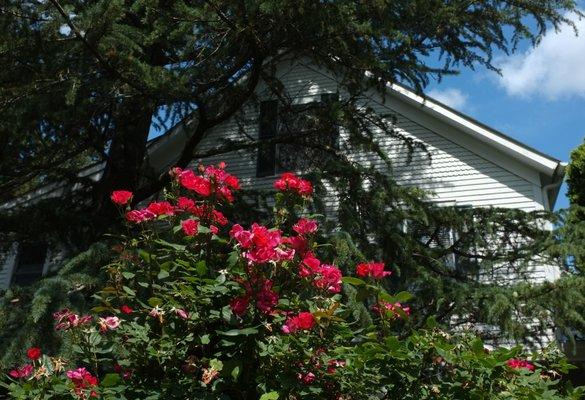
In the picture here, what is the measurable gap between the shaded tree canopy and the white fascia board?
113 cm

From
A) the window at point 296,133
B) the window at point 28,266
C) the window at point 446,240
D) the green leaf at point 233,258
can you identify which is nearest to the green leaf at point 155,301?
the green leaf at point 233,258

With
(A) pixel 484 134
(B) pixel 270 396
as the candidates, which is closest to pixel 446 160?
(A) pixel 484 134

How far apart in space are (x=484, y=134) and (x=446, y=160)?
0.82m

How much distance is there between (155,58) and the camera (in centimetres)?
938

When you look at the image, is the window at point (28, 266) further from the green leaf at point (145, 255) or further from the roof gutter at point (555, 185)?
the green leaf at point (145, 255)

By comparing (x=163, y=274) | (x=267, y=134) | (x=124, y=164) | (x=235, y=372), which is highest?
(x=267, y=134)

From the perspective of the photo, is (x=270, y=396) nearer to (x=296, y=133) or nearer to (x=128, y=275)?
(x=128, y=275)

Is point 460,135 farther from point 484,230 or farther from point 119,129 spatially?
point 119,129

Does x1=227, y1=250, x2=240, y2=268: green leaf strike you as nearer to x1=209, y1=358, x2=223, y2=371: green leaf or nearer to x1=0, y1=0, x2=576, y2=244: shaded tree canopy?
x1=209, y1=358, x2=223, y2=371: green leaf

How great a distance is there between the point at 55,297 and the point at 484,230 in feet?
18.7

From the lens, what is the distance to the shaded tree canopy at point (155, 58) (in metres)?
6.84

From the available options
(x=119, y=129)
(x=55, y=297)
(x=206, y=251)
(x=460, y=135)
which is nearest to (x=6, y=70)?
(x=119, y=129)

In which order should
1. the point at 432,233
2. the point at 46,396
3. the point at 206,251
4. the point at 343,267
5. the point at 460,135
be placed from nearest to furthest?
the point at 46,396, the point at 206,251, the point at 343,267, the point at 432,233, the point at 460,135

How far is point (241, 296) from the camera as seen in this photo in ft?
10.4
